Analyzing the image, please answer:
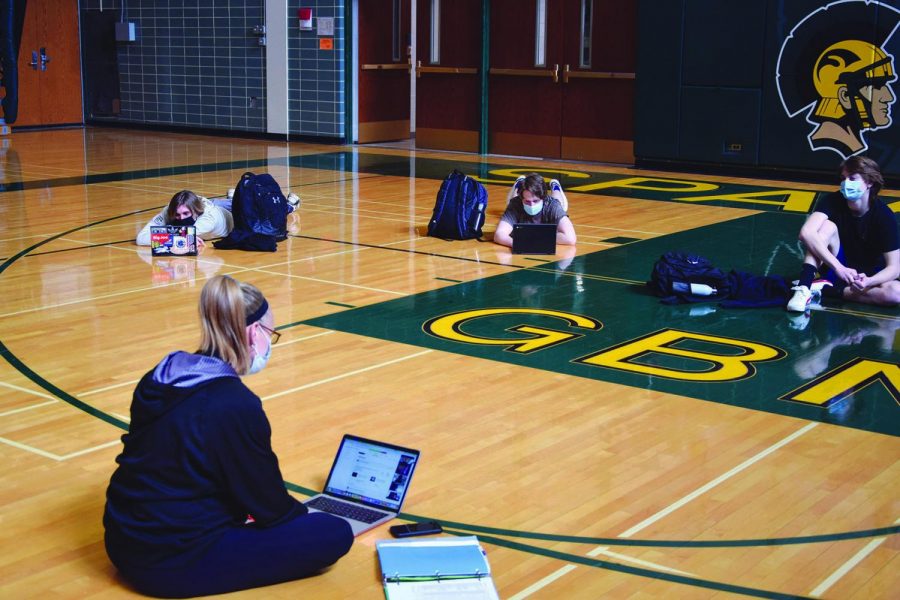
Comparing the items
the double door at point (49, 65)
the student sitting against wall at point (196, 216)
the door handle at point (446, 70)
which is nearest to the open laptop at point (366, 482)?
the student sitting against wall at point (196, 216)

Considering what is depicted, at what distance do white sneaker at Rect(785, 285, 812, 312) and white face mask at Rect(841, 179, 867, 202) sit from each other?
700 mm

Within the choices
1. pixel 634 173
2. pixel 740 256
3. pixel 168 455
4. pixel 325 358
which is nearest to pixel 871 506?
pixel 168 455

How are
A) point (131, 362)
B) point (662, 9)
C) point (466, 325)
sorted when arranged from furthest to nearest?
point (662, 9), point (466, 325), point (131, 362)

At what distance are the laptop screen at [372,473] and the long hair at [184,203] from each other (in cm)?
577

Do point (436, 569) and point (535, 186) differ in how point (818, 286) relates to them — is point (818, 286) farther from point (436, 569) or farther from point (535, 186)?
point (436, 569)

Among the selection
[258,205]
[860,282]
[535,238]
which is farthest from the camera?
[258,205]

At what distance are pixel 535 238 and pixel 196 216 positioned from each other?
297cm

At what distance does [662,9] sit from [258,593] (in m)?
13.5

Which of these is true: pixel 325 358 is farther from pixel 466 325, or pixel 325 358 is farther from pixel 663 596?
pixel 663 596

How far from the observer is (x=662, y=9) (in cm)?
1586

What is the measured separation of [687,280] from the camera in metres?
8.30

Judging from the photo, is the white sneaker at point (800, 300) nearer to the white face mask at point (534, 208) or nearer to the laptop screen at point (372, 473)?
the white face mask at point (534, 208)

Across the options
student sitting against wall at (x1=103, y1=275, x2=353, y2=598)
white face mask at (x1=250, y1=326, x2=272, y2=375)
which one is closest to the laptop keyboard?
student sitting against wall at (x1=103, y1=275, x2=353, y2=598)

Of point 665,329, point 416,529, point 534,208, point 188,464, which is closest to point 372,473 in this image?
point 416,529
